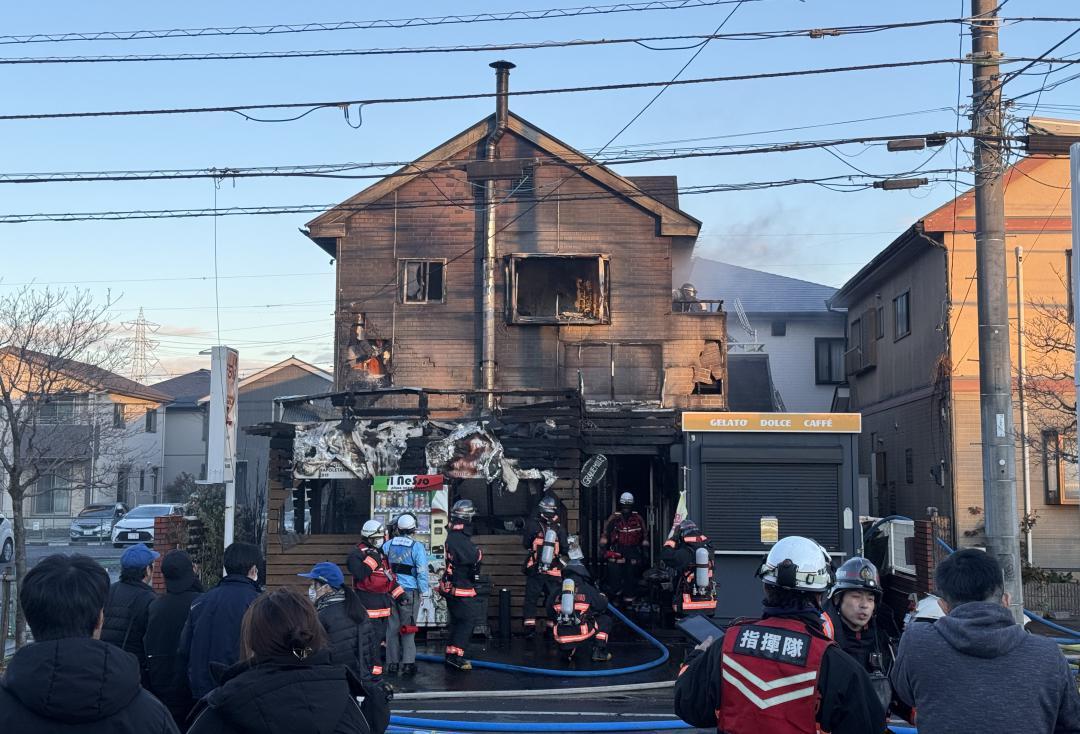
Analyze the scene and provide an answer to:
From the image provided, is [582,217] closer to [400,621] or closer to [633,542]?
[633,542]

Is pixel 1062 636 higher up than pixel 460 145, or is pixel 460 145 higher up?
pixel 460 145

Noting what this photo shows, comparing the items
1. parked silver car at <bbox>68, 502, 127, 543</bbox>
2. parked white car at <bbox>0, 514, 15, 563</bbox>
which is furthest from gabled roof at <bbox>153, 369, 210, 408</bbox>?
parked white car at <bbox>0, 514, 15, 563</bbox>

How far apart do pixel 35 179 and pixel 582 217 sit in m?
12.3

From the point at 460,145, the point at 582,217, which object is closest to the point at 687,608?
the point at 582,217

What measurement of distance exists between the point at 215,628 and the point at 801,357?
108 ft

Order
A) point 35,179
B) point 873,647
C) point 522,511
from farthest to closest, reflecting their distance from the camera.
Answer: point 522,511
point 35,179
point 873,647

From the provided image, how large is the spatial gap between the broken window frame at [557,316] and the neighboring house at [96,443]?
8.63 m

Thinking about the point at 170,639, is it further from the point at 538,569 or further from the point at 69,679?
the point at 538,569

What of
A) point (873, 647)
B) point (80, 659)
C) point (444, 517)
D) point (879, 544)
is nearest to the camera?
point (80, 659)

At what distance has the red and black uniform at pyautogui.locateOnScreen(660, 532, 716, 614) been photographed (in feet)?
44.3

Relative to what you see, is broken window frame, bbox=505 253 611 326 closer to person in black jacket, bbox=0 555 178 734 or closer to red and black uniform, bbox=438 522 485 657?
red and black uniform, bbox=438 522 485 657

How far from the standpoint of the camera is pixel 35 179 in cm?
1458

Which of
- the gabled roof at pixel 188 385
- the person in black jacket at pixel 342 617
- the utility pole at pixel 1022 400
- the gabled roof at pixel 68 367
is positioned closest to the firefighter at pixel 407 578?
the person in black jacket at pixel 342 617

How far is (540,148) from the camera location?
24.1 m
